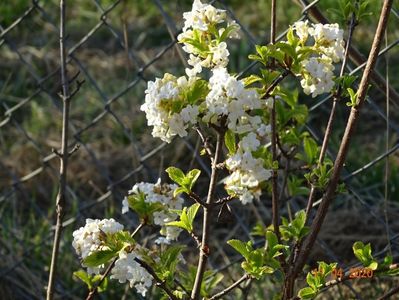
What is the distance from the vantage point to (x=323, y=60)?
4.67 ft

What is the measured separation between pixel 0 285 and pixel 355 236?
38.8 inches

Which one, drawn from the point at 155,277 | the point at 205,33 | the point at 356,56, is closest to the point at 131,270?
the point at 155,277

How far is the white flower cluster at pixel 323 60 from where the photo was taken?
4.64ft

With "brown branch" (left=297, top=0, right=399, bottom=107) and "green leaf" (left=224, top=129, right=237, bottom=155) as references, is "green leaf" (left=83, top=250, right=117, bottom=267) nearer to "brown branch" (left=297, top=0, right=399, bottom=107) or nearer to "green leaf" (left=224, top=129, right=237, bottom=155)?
"green leaf" (left=224, top=129, right=237, bottom=155)

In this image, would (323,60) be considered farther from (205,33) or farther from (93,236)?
(93,236)

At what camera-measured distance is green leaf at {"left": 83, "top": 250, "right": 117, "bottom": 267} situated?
1441 millimetres

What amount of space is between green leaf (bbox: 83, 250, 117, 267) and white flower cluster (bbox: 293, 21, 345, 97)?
0.40 metres

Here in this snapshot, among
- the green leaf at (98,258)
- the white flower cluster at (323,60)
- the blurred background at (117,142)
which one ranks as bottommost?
the blurred background at (117,142)

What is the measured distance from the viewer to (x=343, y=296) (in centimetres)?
220

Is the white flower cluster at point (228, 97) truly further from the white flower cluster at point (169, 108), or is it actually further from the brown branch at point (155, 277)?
the brown branch at point (155, 277)

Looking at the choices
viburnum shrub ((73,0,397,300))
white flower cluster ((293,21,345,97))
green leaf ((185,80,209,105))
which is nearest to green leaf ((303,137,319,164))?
viburnum shrub ((73,0,397,300))

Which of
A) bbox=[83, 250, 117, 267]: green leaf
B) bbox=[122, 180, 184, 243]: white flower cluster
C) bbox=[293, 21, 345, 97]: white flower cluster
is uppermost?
bbox=[293, 21, 345, 97]: white flower cluster

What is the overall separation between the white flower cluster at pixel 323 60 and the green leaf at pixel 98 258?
1.31 ft

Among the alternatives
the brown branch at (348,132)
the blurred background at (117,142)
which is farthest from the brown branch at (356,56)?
the brown branch at (348,132)
